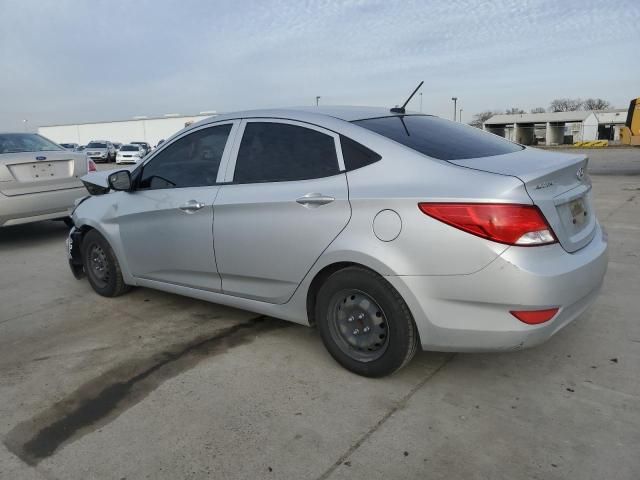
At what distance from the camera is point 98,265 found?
191 inches

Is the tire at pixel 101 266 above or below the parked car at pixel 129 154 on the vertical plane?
below

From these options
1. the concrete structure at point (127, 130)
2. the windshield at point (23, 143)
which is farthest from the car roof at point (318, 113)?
the concrete structure at point (127, 130)

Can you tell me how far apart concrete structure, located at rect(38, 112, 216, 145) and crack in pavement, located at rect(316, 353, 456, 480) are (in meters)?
63.1

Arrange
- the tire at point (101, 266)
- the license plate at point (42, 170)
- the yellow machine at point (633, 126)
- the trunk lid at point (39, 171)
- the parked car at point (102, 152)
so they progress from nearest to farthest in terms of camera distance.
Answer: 1. the tire at point (101, 266)
2. the trunk lid at point (39, 171)
3. the license plate at point (42, 170)
4. the yellow machine at point (633, 126)
5. the parked car at point (102, 152)

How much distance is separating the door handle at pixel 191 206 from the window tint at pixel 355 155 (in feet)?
3.81

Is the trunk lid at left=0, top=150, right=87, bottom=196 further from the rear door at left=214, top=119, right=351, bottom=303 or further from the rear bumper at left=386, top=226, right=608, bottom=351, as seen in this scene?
the rear bumper at left=386, top=226, right=608, bottom=351

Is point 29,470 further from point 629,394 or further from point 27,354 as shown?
point 629,394

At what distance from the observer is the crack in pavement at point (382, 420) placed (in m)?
2.37

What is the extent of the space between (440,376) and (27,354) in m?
2.83

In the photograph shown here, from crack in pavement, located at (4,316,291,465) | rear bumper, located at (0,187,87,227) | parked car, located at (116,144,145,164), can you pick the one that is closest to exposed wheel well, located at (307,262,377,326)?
crack in pavement, located at (4,316,291,465)

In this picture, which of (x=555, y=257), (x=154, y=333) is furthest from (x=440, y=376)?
(x=154, y=333)

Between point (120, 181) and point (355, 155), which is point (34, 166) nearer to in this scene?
point (120, 181)

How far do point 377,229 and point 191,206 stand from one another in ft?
5.07

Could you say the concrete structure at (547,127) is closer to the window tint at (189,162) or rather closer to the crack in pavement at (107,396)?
the window tint at (189,162)
